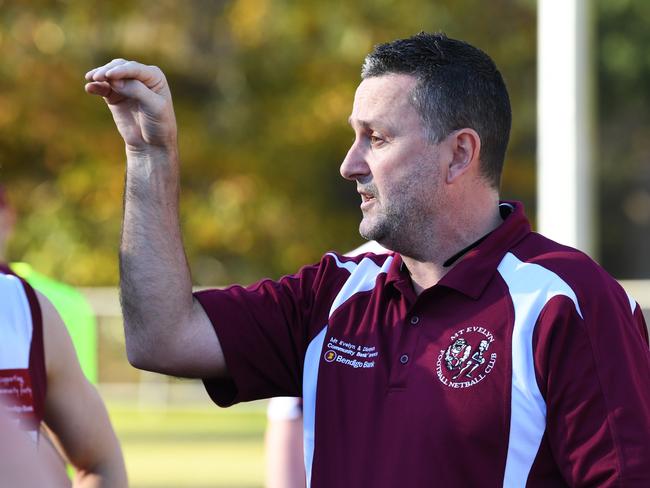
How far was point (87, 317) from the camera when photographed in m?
6.25

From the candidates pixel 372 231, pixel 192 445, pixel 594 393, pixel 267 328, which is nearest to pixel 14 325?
pixel 267 328

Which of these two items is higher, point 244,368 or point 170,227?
point 170,227

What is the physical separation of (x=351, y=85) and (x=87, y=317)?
40.2 ft

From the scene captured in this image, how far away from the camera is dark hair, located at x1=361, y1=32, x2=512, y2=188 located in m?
3.20

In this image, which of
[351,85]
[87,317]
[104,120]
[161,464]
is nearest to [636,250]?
[351,85]

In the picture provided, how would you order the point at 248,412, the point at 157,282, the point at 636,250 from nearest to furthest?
1. the point at 157,282
2. the point at 248,412
3. the point at 636,250

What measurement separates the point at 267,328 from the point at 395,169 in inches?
20.0

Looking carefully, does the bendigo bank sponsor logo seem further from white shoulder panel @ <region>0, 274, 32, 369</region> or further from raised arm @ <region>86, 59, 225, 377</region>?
white shoulder panel @ <region>0, 274, 32, 369</region>

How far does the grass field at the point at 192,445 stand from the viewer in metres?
10.8

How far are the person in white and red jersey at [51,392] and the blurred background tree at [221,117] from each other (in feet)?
47.0

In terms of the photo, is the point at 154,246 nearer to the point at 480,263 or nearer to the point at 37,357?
the point at 37,357

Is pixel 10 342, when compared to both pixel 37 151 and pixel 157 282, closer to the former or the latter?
pixel 157 282

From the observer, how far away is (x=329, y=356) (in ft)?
10.5

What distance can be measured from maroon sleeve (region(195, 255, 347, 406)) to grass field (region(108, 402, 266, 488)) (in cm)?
716
